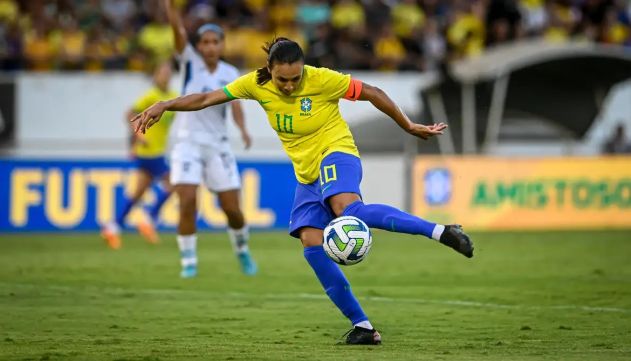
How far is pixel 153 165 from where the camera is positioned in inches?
750

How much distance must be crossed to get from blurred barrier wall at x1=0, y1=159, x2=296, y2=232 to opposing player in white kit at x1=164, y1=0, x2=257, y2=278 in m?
8.41

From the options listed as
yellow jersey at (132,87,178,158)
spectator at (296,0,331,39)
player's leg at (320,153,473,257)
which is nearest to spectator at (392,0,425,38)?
spectator at (296,0,331,39)

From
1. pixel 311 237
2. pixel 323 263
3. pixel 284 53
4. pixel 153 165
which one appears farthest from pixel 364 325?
pixel 153 165

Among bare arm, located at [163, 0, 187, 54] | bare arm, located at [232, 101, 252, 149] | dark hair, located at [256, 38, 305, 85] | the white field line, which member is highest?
bare arm, located at [163, 0, 187, 54]

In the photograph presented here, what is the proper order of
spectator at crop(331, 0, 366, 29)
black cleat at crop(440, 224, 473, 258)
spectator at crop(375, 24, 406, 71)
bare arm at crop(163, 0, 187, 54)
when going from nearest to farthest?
black cleat at crop(440, 224, 473, 258)
bare arm at crop(163, 0, 187, 54)
spectator at crop(375, 24, 406, 71)
spectator at crop(331, 0, 366, 29)

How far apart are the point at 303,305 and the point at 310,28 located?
17.1 metres

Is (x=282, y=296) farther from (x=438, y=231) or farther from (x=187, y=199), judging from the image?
(x=438, y=231)

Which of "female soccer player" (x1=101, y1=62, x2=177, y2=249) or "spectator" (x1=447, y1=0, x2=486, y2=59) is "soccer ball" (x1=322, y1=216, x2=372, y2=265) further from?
"spectator" (x1=447, y1=0, x2=486, y2=59)

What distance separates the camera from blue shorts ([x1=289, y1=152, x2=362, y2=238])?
343 inches

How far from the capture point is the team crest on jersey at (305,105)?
884 centimetres

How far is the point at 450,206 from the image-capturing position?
23.0 m

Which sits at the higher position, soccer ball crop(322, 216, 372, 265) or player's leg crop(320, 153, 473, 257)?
player's leg crop(320, 153, 473, 257)

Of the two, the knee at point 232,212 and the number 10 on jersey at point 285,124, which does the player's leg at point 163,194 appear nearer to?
the knee at point 232,212

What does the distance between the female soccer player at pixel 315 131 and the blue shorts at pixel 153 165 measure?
401 inches
